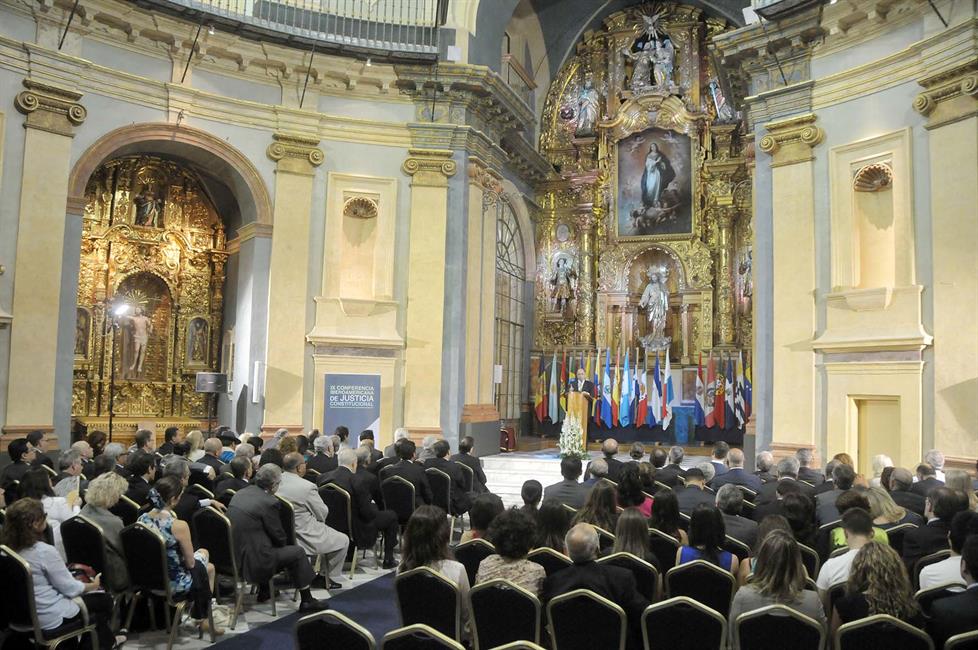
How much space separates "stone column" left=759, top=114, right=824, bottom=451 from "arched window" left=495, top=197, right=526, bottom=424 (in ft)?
23.1

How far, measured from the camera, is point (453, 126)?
1557cm

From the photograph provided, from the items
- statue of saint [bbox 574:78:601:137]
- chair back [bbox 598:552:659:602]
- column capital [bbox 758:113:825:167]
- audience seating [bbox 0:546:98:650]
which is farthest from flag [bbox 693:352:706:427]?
audience seating [bbox 0:546:98:650]

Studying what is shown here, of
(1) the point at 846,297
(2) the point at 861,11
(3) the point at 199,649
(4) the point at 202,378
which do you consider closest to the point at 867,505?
(3) the point at 199,649

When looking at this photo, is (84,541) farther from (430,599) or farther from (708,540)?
(708,540)

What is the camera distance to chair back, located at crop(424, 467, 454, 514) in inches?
354

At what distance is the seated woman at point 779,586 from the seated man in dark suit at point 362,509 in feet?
15.1

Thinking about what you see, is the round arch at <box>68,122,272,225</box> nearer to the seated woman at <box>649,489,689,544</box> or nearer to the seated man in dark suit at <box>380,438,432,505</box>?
the seated man in dark suit at <box>380,438,432,505</box>

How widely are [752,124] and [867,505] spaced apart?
31.7 feet

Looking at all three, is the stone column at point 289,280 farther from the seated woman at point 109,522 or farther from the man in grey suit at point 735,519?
the man in grey suit at point 735,519

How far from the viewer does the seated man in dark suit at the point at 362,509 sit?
25.8 ft

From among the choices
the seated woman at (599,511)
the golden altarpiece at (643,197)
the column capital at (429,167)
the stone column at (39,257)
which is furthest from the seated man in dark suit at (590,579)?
the golden altarpiece at (643,197)

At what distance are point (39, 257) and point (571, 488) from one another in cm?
894

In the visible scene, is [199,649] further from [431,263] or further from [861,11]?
[861,11]

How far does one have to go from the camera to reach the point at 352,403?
14.8 meters
